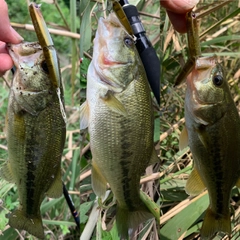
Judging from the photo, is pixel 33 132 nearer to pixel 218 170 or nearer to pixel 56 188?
pixel 56 188

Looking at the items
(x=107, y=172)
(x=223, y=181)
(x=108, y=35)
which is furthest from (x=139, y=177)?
(x=108, y=35)

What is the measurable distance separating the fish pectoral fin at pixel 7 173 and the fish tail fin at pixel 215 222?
0.43 m

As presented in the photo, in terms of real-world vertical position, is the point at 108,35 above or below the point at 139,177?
above

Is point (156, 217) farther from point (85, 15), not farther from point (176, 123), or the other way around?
point (85, 15)

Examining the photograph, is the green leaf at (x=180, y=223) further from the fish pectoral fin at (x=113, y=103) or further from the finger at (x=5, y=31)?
the finger at (x=5, y=31)

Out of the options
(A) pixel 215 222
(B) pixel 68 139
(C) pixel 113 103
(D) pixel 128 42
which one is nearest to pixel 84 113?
(C) pixel 113 103

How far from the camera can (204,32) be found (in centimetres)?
82

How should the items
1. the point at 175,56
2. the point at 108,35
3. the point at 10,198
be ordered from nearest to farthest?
the point at 108,35 < the point at 175,56 < the point at 10,198

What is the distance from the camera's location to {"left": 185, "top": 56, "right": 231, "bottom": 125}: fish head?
2.31ft

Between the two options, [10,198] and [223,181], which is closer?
[223,181]

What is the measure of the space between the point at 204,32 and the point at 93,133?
0.34 meters

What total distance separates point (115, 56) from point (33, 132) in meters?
0.22

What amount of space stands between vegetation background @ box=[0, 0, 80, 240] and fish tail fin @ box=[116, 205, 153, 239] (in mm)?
242

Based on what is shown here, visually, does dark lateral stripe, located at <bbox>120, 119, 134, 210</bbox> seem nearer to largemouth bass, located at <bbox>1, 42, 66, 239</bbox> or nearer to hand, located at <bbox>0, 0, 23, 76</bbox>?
largemouth bass, located at <bbox>1, 42, 66, 239</bbox>
